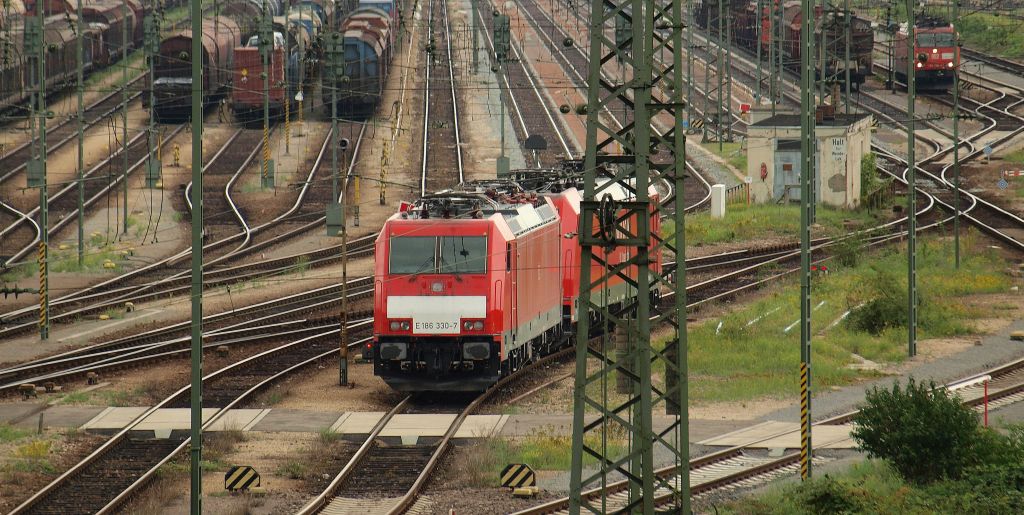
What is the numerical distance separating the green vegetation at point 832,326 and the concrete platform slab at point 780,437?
278 cm

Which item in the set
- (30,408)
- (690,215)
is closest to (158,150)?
(690,215)

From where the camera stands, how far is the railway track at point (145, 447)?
898 inches

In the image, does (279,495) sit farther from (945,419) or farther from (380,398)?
(945,419)

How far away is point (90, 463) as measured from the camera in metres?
25.0

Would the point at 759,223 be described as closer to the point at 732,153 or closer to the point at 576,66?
the point at 732,153

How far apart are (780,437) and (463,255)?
22.0 feet

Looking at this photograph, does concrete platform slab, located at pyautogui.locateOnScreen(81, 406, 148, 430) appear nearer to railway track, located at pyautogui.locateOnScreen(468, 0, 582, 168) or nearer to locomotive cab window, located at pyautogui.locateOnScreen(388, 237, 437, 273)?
locomotive cab window, located at pyautogui.locateOnScreen(388, 237, 437, 273)

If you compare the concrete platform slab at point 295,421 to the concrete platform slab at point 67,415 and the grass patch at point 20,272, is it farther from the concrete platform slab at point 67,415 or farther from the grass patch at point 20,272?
the grass patch at point 20,272

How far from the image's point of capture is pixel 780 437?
27250 millimetres

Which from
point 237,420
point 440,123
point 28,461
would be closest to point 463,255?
point 237,420

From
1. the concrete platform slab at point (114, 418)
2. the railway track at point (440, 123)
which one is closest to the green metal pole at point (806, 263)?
the concrete platform slab at point (114, 418)

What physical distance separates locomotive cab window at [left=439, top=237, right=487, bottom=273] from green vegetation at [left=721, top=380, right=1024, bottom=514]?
7900mm

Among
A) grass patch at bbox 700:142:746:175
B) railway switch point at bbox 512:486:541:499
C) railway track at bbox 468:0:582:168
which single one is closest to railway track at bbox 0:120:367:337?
railway track at bbox 468:0:582:168

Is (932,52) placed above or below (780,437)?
above
